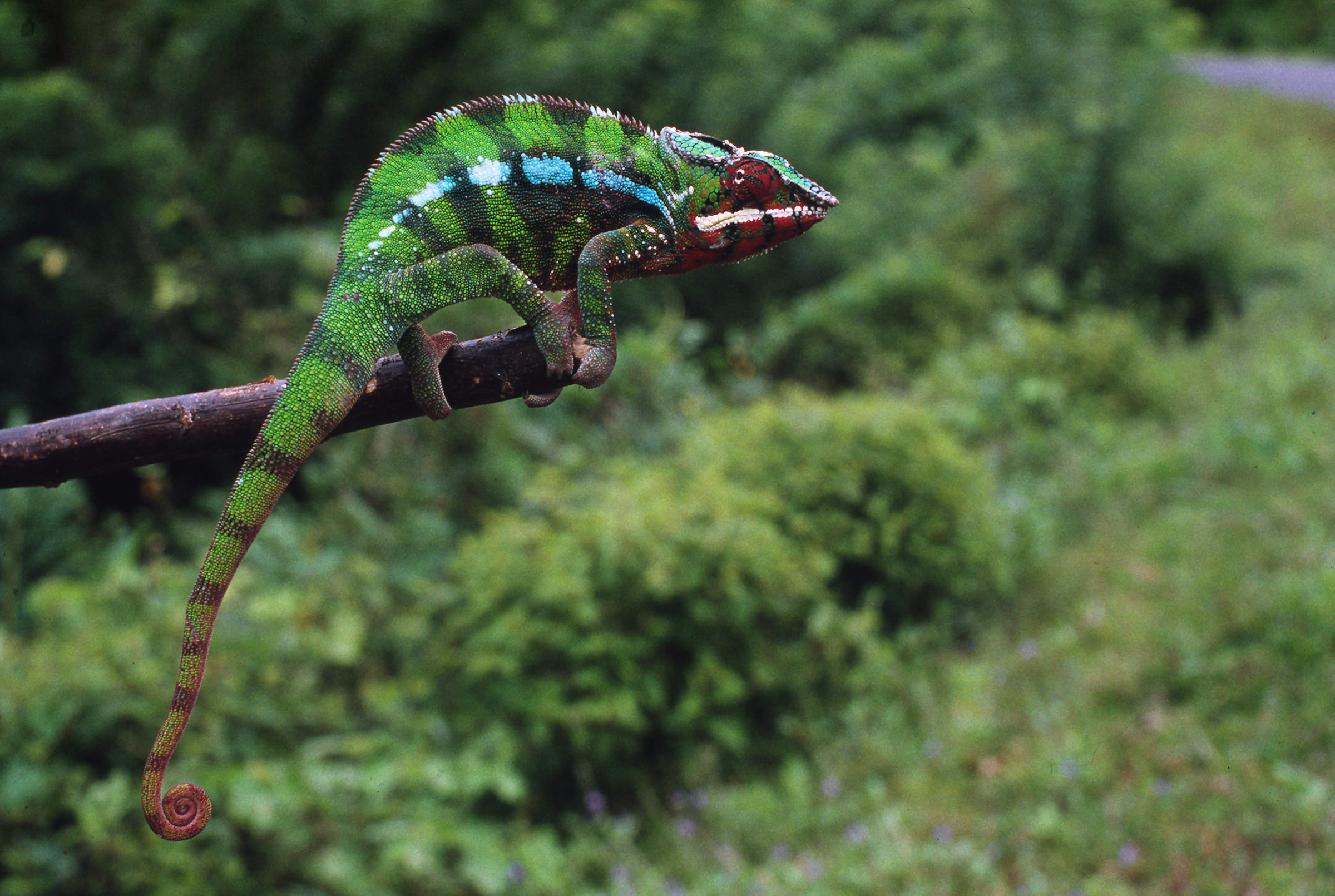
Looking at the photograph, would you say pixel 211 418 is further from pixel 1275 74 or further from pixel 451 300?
pixel 1275 74

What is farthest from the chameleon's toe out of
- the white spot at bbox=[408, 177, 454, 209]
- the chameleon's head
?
the white spot at bbox=[408, 177, 454, 209]

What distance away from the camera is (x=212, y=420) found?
117 centimetres

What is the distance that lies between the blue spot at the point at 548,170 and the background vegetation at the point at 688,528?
2.13 meters

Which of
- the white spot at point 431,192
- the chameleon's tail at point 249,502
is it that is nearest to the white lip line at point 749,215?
the white spot at point 431,192

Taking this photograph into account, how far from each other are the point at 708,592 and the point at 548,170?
2532 millimetres

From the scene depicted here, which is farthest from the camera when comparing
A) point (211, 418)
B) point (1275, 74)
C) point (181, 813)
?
point (1275, 74)

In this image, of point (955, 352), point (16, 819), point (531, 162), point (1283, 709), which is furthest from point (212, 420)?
point (955, 352)

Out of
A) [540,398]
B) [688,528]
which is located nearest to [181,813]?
[540,398]

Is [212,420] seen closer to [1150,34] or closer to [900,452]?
[900,452]

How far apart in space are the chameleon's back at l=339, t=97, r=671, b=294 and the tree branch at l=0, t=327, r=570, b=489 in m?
0.12

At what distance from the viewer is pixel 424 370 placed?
1.20 meters

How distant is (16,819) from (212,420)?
227cm

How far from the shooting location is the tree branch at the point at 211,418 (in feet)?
3.85

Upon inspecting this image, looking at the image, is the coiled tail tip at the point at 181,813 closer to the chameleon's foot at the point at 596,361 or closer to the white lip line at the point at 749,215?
the chameleon's foot at the point at 596,361
